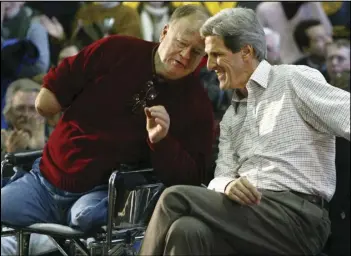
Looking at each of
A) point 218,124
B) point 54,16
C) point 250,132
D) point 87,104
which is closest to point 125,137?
point 87,104

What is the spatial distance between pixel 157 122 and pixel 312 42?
34.0 inches

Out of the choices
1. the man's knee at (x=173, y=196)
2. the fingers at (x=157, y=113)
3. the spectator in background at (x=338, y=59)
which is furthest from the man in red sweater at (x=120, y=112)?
the spectator in background at (x=338, y=59)

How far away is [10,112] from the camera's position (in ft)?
7.96

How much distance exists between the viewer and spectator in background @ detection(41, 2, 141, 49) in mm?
2412

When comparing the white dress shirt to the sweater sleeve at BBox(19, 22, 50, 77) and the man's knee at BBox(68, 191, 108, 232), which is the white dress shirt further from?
the sweater sleeve at BBox(19, 22, 50, 77)

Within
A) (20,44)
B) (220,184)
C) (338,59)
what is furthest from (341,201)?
(20,44)

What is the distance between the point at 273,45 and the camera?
2.50m

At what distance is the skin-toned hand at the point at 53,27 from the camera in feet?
7.98

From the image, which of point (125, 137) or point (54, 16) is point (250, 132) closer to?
point (125, 137)

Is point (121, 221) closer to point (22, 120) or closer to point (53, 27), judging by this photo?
point (22, 120)

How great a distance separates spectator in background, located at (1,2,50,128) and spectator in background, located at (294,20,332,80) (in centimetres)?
94

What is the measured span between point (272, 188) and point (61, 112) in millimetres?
850

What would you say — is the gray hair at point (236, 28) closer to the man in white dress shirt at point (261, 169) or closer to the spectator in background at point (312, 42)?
the man in white dress shirt at point (261, 169)

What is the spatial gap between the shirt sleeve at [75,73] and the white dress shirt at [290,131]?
0.56 meters
